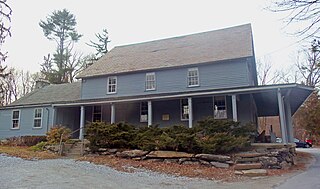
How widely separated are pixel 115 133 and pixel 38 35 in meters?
32.3

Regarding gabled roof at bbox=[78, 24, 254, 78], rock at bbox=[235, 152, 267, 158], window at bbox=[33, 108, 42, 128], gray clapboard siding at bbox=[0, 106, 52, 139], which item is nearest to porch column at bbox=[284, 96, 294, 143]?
gabled roof at bbox=[78, 24, 254, 78]

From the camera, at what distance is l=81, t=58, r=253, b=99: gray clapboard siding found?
16.7 meters

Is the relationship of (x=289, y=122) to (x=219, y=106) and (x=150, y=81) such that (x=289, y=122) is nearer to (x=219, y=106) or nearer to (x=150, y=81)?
(x=219, y=106)

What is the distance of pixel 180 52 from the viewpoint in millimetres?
20266

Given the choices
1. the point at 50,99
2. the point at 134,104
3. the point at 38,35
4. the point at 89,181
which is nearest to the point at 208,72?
the point at 134,104

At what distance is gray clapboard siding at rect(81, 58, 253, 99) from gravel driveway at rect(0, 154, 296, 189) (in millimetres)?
8408

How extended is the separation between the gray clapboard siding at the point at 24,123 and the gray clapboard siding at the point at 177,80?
3.06 metres

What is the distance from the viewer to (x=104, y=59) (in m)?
23.2

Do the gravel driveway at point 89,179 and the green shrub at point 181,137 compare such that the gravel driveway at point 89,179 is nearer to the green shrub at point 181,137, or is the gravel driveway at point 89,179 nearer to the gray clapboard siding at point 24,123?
the green shrub at point 181,137

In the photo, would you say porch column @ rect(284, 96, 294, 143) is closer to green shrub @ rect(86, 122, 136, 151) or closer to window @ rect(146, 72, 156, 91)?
window @ rect(146, 72, 156, 91)

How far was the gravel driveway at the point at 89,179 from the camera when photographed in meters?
7.80

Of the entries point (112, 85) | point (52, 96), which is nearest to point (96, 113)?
point (112, 85)

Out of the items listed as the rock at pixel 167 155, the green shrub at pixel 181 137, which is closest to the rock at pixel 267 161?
the green shrub at pixel 181 137

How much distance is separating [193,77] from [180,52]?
300 cm
